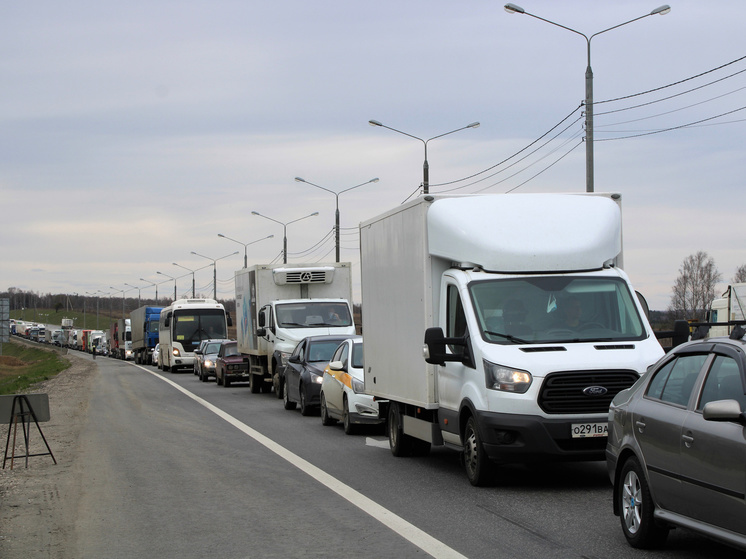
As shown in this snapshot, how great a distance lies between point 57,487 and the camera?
11.0m

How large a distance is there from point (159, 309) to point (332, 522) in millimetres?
58540

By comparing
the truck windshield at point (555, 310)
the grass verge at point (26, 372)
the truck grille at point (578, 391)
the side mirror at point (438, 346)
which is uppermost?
the truck windshield at point (555, 310)

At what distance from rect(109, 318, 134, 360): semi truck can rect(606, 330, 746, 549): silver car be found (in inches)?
3200

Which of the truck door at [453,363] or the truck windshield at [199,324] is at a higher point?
the truck windshield at [199,324]

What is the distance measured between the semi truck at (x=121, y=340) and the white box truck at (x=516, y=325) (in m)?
77.1

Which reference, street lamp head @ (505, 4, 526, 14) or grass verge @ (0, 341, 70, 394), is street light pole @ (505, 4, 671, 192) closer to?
street lamp head @ (505, 4, 526, 14)

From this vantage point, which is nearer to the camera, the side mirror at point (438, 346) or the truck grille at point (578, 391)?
the truck grille at point (578, 391)

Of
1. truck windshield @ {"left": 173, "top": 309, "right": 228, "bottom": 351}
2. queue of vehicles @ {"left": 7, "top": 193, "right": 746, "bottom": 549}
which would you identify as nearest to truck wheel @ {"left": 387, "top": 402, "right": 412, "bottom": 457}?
queue of vehicles @ {"left": 7, "top": 193, "right": 746, "bottom": 549}

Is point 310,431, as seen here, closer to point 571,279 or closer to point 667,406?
point 571,279

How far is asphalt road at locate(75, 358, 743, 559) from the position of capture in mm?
7504

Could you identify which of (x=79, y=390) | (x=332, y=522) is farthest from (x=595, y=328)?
(x=79, y=390)

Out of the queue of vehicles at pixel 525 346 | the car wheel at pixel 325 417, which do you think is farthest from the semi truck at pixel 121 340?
the queue of vehicles at pixel 525 346

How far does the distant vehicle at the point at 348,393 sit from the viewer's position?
16109 mm

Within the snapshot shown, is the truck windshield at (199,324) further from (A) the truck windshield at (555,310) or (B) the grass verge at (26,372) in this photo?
(A) the truck windshield at (555,310)
